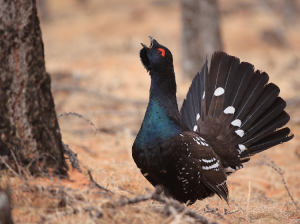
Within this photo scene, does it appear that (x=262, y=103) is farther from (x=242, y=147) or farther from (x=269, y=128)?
(x=242, y=147)

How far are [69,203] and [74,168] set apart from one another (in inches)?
30.1

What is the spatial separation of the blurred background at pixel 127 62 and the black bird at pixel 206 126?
0.53 meters

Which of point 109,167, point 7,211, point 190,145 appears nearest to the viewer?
point 7,211

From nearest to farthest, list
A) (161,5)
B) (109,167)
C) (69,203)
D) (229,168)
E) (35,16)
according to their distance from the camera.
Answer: (69,203) < (35,16) < (229,168) < (109,167) < (161,5)

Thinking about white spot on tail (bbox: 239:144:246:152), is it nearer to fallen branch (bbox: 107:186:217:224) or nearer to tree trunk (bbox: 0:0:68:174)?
fallen branch (bbox: 107:186:217:224)

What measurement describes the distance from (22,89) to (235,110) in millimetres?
2649

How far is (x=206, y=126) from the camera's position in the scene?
4223 millimetres

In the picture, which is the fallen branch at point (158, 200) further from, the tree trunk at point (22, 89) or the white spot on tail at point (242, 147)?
the white spot on tail at point (242, 147)

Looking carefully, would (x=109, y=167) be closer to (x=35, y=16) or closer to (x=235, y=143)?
(x=235, y=143)

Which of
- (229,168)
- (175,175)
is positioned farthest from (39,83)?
(229,168)

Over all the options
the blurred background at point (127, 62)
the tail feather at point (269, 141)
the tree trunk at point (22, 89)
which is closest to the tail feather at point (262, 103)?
the tail feather at point (269, 141)

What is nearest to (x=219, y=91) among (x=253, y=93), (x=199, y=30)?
(x=253, y=93)

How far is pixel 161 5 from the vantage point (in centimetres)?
2522

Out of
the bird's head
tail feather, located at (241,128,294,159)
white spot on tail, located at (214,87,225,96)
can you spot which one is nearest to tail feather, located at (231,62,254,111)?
white spot on tail, located at (214,87,225,96)
